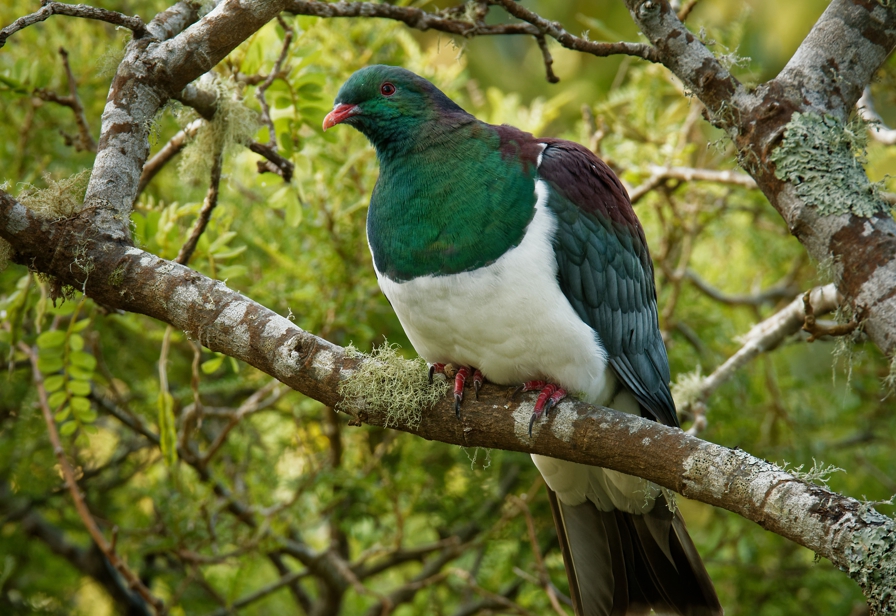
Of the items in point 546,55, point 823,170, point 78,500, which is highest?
point 546,55

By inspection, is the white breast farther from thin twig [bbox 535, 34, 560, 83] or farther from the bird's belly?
thin twig [bbox 535, 34, 560, 83]

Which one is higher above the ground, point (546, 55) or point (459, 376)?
point (546, 55)

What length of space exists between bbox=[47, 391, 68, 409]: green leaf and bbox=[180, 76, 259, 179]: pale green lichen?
938 mm

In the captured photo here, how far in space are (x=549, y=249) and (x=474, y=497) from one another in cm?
195

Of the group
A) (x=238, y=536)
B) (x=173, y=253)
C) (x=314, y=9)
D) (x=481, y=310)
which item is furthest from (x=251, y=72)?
(x=238, y=536)

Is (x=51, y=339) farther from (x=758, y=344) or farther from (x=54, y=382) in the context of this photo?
(x=758, y=344)

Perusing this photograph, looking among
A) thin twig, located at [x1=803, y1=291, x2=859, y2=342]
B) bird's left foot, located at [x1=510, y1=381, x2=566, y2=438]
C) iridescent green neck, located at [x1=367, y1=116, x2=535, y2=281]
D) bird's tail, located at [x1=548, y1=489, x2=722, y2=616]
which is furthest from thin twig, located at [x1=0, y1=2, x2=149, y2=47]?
bird's tail, located at [x1=548, y1=489, x2=722, y2=616]

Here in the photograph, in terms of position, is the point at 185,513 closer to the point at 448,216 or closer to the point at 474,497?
the point at 474,497

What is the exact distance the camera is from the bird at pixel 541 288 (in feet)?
8.34

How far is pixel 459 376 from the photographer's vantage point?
2.54 m

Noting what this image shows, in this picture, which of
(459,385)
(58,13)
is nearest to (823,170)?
(459,385)

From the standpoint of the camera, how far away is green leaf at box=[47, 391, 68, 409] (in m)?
3.07

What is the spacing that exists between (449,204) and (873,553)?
150 centimetres

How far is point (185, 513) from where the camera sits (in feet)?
11.9
